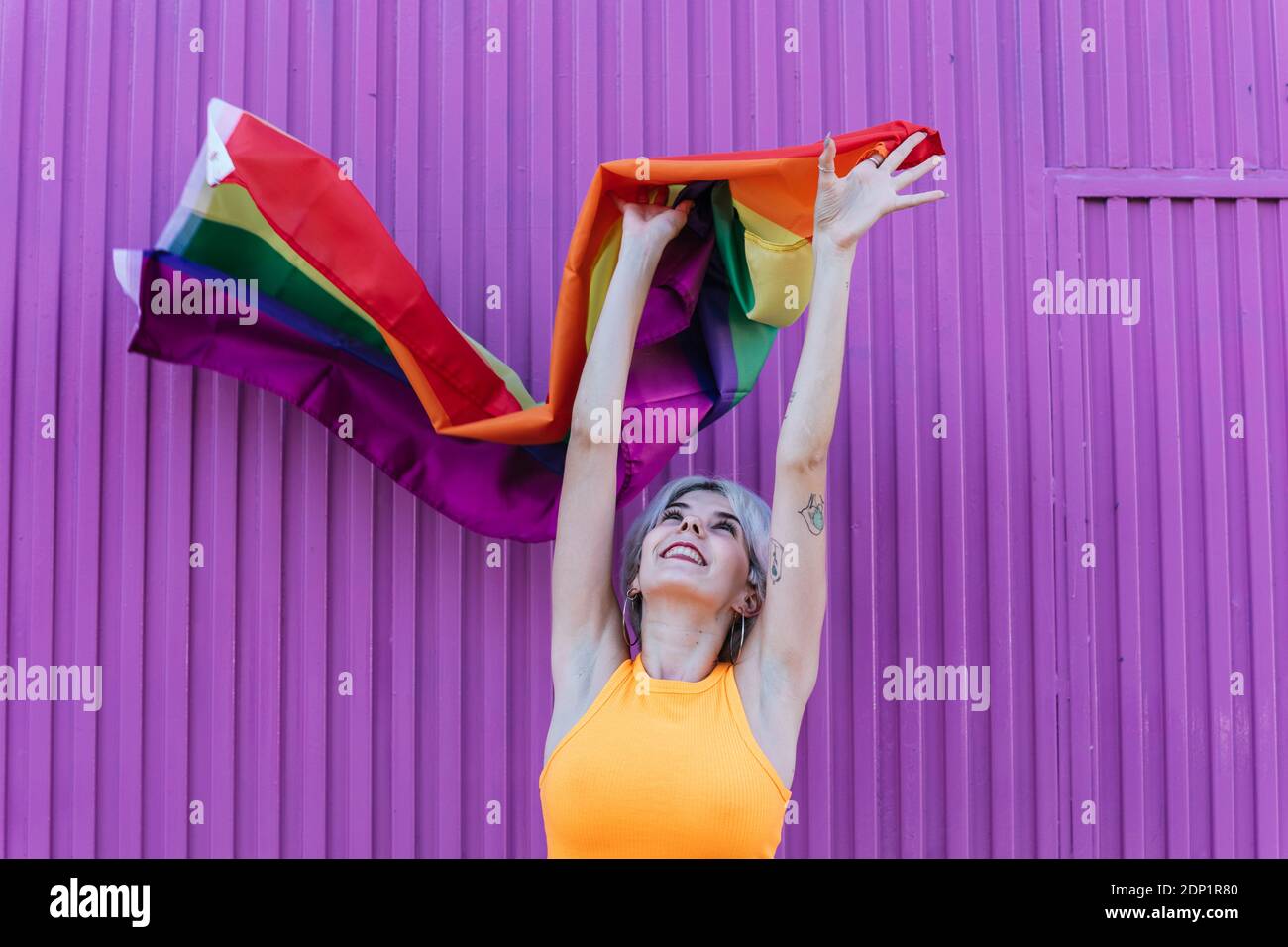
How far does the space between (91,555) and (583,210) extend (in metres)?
1.44

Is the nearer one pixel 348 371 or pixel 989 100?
pixel 348 371

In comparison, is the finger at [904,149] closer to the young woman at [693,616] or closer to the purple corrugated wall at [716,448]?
the young woman at [693,616]

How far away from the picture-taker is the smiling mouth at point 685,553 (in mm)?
2705

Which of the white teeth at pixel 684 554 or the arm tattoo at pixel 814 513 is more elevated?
the arm tattoo at pixel 814 513

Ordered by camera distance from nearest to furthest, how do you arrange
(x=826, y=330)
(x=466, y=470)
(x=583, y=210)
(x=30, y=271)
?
(x=826, y=330) → (x=583, y=210) → (x=466, y=470) → (x=30, y=271)

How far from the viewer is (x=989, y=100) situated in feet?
10.9

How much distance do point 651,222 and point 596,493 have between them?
0.57 metres

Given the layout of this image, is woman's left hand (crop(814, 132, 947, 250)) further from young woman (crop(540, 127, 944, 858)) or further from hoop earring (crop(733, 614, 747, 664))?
hoop earring (crop(733, 614, 747, 664))

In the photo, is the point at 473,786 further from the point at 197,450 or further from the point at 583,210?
the point at 583,210

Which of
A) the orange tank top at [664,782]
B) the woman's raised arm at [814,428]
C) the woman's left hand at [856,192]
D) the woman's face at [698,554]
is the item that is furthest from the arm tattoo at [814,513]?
the woman's left hand at [856,192]

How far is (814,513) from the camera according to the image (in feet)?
8.71

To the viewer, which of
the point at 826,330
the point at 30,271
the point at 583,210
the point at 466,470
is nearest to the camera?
the point at 826,330
